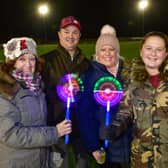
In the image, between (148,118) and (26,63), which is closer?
(148,118)

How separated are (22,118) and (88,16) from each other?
25423 millimetres

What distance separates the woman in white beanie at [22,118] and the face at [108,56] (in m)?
0.81

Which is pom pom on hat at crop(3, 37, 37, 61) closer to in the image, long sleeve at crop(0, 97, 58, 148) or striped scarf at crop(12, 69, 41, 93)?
striped scarf at crop(12, 69, 41, 93)

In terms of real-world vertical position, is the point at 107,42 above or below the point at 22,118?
above

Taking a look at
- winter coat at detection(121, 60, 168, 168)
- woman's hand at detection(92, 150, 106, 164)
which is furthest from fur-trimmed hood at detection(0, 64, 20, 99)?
woman's hand at detection(92, 150, 106, 164)

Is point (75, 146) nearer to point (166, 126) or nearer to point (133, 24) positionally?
point (166, 126)

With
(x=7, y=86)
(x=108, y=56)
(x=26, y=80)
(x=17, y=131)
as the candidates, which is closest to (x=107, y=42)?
(x=108, y=56)

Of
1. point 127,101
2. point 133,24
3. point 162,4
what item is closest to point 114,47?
point 127,101

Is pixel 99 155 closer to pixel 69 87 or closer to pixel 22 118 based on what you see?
pixel 69 87

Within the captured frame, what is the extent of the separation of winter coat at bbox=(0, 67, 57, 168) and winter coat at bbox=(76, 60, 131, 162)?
1.77ft

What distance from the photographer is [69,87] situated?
384 centimetres

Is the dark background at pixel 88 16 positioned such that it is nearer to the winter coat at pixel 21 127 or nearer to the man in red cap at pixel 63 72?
the man in red cap at pixel 63 72

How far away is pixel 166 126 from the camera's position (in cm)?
295

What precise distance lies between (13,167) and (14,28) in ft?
78.4
